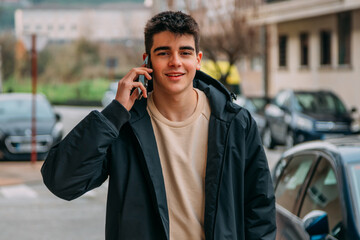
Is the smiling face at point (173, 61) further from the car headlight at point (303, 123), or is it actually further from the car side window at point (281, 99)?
the car side window at point (281, 99)

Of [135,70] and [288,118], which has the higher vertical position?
[135,70]

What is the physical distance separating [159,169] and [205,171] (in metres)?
0.18

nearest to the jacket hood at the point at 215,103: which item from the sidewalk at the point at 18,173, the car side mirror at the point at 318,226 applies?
the car side mirror at the point at 318,226

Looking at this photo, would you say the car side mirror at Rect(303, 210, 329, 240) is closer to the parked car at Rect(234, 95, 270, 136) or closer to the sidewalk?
the sidewalk

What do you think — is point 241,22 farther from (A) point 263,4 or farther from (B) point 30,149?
(B) point 30,149

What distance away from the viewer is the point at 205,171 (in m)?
2.83

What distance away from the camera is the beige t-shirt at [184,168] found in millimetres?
2779

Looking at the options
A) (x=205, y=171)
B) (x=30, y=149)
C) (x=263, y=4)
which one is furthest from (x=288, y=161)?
(x=263, y=4)

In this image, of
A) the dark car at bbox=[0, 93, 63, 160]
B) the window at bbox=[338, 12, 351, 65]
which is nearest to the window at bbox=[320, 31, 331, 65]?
the window at bbox=[338, 12, 351, 65]

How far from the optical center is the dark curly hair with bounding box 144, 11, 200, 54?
2.89m

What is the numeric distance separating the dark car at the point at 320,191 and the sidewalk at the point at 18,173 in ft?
30.1

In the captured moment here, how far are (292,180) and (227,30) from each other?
85.3ft

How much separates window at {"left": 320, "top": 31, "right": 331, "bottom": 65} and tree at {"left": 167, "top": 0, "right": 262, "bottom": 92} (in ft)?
9.15

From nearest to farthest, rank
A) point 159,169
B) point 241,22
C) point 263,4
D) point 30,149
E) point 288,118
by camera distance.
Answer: point 159,169, point 30,149, point 288,118, point 241,22, point 263,4
